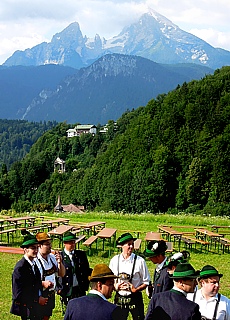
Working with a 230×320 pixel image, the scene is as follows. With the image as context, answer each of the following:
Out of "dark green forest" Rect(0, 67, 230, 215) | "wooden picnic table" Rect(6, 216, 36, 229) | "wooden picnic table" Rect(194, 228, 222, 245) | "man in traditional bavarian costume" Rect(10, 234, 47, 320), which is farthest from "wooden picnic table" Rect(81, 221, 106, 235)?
"dark green forest" Rect(0, 67, 230, 215)

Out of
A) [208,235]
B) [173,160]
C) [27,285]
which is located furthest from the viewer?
[173,160]

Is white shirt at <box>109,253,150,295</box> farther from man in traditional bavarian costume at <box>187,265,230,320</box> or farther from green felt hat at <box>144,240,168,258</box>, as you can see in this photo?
man in traditional bavarian costume at <box>187,265,230,320</box>

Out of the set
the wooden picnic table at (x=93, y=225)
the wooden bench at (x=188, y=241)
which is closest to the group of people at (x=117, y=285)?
the wooden bench at (x=188, y=241)

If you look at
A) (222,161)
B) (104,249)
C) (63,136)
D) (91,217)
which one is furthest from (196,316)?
(63,136)

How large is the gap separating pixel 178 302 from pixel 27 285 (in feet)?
7.46

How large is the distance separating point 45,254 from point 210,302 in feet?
8.14

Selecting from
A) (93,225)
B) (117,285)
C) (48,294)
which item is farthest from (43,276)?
(93,225)

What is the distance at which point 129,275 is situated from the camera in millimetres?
6477

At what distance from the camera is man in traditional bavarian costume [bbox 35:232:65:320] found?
21.3 feet

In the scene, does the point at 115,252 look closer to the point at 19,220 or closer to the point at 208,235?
the point at 208,235

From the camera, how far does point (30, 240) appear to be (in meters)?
6.15

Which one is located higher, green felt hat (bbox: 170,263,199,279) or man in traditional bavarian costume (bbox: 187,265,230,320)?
green felt hat (bbox: 170,263,199,279)

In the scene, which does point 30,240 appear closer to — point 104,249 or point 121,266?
point 121,266

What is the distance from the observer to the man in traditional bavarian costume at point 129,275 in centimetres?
643
